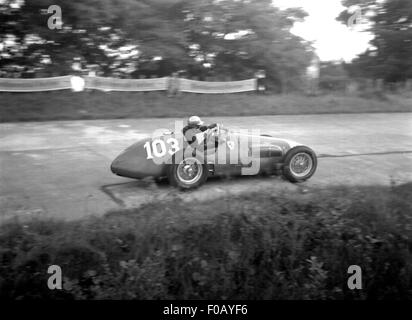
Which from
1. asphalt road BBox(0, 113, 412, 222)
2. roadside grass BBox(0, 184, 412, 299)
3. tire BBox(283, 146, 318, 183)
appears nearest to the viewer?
roadside grass BBox(0, 184, 412, 299)

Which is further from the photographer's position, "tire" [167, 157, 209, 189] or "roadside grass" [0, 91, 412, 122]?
"roadside grass" [0, 91, 412, 122]

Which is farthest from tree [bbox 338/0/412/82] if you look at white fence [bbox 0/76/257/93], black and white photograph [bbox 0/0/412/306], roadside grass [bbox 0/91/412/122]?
white fence [bbox 0/76/257/93]

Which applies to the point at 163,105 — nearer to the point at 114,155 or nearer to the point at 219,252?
the point at 114,155

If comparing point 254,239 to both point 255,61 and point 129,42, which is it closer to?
point 129,42

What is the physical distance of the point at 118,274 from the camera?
4.80 meters

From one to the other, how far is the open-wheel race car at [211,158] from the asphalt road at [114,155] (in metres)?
0.25

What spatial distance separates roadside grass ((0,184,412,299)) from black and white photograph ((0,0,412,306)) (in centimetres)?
2

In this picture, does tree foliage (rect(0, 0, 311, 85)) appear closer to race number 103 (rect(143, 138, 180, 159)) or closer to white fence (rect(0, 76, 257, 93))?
white fence (rect(0, 76, 257, 93))

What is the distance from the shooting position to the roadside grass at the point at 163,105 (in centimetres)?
1703

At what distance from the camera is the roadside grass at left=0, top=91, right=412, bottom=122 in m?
17.0

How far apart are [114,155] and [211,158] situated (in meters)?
3.66

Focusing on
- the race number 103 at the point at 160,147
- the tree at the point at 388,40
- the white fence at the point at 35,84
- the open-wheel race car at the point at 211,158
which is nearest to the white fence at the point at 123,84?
the white fence at the point at 35,84

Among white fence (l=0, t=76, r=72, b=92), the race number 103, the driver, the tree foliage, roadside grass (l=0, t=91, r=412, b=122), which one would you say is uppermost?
the tree foliage

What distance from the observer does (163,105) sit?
1898cm
